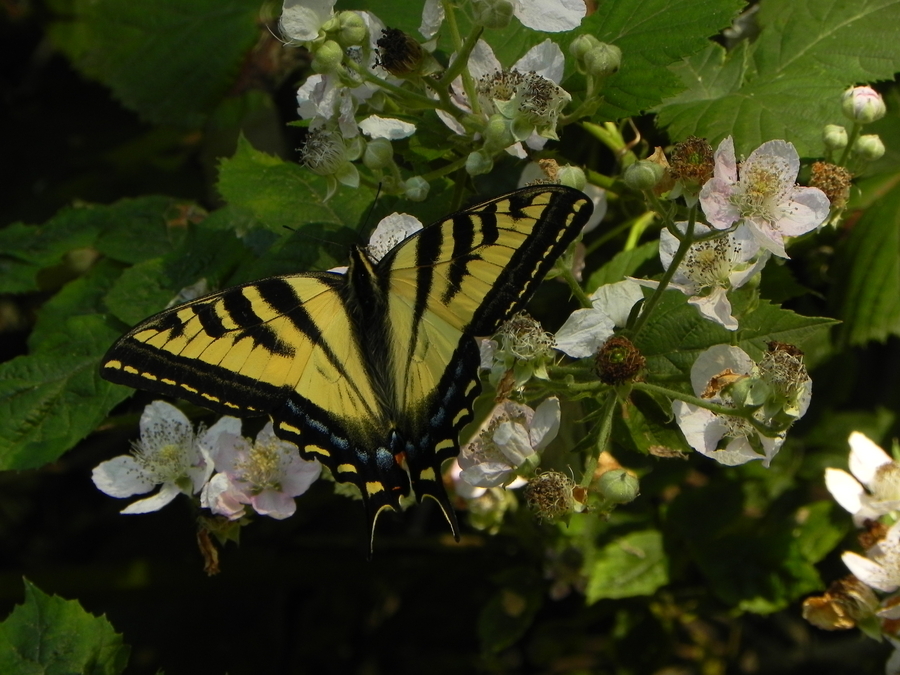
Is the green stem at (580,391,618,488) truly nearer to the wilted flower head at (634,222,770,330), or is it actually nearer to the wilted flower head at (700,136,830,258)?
the wilted flower head at (634,222,770,330)

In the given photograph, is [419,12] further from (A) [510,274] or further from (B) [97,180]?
(B) [97,180]

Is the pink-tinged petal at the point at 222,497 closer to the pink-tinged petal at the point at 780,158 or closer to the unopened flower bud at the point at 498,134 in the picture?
the unopened flower bud at the point at 498,134

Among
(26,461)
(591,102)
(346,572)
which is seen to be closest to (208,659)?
(346,572)

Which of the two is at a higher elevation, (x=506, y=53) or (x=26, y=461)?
(x=506, y=53)

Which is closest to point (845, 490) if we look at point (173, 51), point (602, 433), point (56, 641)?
point (602, 433)

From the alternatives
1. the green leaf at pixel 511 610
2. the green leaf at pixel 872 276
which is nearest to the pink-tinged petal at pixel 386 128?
the green leaf at pixel 872 276

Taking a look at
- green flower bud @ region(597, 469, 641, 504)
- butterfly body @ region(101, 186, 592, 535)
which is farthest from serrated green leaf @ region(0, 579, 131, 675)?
green flower bud @ region(597, 469, 641, 504)

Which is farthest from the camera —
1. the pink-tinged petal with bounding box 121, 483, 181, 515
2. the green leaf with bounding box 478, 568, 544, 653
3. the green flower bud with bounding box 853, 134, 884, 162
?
the green leaf with bounding box 478, 568, 544, 653
